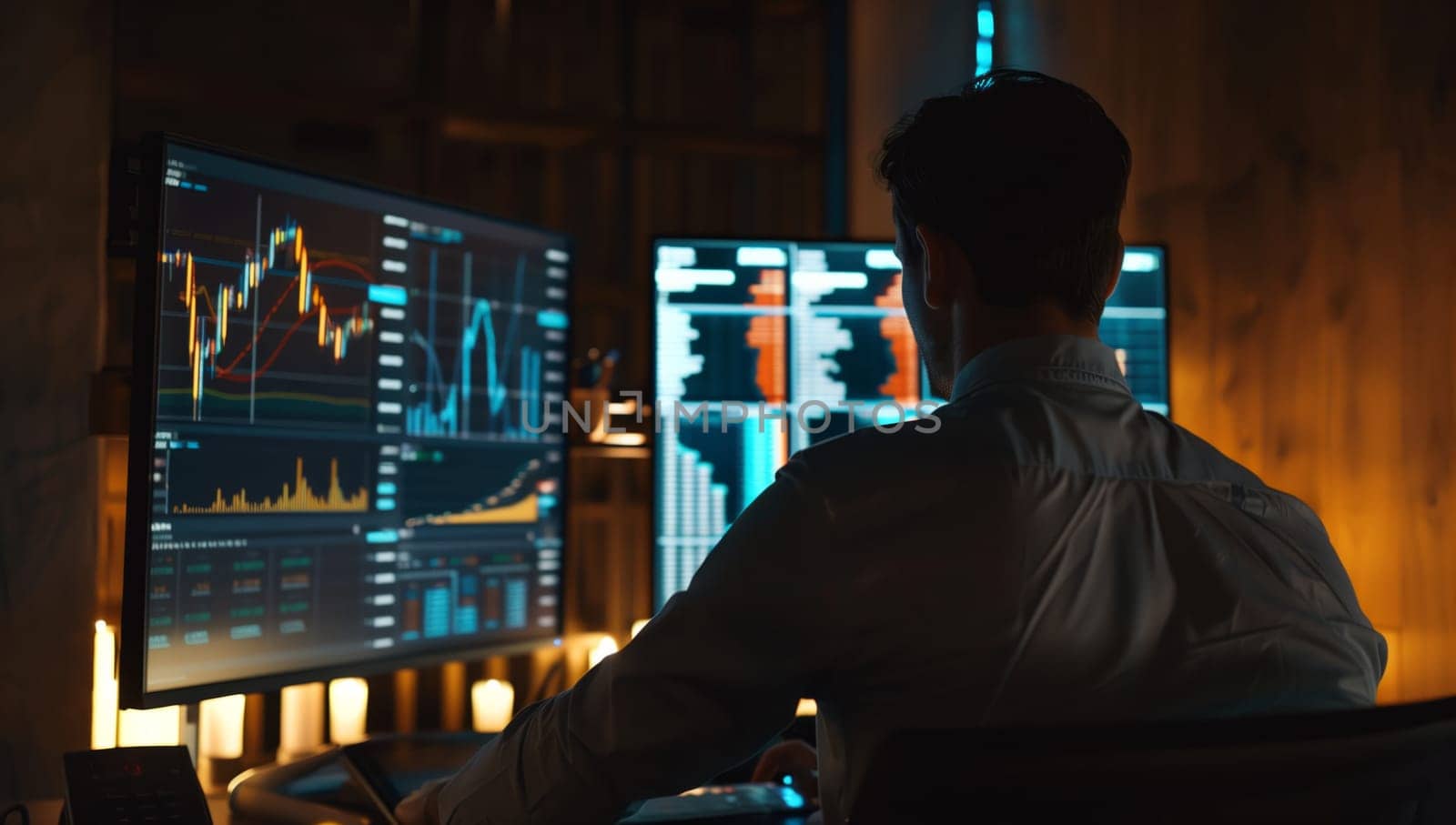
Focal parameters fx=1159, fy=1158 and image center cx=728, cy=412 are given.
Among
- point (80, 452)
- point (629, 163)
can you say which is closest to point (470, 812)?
point (80, 452)

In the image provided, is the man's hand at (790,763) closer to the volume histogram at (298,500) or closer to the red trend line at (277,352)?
the volume histogram at (298,500)

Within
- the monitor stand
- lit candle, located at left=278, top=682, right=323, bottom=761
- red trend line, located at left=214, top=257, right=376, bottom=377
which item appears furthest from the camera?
lit candle, located at left=278, top=682, right=323, bottom=761

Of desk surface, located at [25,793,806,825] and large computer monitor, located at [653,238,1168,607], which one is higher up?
large computer monitor, located at [653,238,1168,607]

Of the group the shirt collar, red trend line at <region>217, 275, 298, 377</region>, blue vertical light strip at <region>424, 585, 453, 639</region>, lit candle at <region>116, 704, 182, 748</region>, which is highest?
red trend line at <region>217, 275, 298, 377</region>

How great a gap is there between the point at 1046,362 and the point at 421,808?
0.64m

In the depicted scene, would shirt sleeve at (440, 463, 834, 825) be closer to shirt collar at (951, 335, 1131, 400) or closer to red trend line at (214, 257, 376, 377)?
shirt collar at (951, 335, 1131, 400)

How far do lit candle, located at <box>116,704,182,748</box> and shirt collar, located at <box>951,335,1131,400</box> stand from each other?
100 cm

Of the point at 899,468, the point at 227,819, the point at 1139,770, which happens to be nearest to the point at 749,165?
the point at 227,819

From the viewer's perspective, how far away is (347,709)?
156 centimetres

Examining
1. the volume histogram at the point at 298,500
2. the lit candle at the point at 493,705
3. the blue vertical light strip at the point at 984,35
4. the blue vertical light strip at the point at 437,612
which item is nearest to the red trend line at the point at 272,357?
the volume histogram at the point at 298,500

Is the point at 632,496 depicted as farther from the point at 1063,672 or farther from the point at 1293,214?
the point at 1063,672

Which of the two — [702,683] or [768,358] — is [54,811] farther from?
[768,358]

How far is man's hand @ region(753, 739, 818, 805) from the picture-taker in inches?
49.5

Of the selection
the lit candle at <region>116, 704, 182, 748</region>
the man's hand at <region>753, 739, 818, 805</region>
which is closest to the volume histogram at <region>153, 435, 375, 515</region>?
the lit candle at <region>116, 704, 182, 748</region>
